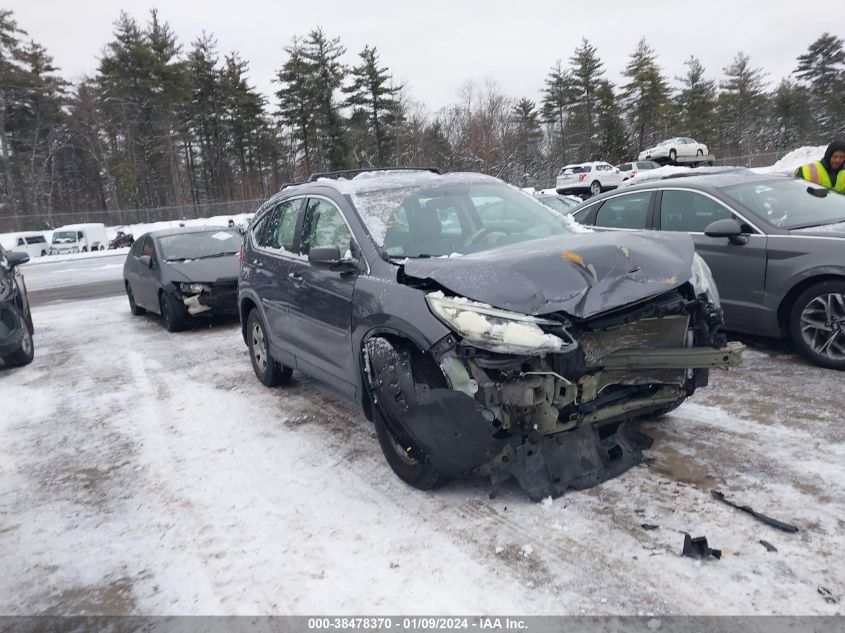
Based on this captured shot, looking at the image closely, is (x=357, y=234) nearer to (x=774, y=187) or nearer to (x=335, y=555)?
(x=335, y=555)

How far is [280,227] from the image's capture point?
5812 mm

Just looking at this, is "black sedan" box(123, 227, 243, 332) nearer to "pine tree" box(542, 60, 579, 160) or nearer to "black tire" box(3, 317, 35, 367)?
"black tire" box(3, 317, 35, 367)

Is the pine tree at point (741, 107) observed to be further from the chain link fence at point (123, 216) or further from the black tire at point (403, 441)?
the black tire at point (403, 441)

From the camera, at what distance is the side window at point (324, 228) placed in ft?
15.1

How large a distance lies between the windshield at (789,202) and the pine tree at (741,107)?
5745 cm

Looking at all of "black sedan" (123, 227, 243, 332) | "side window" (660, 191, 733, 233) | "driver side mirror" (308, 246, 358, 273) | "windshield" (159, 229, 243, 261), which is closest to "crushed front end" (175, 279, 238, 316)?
"black sedan" (123, 227, 243, 332)

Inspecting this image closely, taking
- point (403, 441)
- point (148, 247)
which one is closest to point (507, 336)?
point (403, 441)

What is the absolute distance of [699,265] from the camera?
13.2 feet

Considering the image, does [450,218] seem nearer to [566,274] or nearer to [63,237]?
[566,274]

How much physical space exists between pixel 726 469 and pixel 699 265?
1261 mm

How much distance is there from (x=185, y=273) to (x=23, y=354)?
239cm

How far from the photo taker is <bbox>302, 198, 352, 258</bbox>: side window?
4.61 m

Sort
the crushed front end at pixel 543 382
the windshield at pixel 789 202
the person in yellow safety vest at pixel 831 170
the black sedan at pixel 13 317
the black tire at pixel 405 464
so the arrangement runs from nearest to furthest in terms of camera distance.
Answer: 1. the crushed front end at pixel 543 382
2. the black tire at pixel 405 464
3. the windshield at pixel 789 202
4. the person in yellow safety vest at pixel 831 170
5. the black sedan at pixel 13 317

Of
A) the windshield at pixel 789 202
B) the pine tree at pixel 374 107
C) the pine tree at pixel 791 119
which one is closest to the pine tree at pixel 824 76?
the pine tree at pixel 791 119
